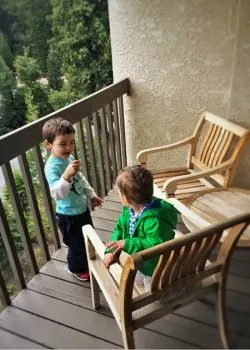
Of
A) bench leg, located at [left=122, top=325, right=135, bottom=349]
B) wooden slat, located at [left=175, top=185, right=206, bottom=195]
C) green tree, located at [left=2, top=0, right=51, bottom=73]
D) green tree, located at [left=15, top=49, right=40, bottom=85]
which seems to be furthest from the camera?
green tree, located at [left=2, top=0, right=51, bottom=73]

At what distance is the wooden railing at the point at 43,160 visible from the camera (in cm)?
179

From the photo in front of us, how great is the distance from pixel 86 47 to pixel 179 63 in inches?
329

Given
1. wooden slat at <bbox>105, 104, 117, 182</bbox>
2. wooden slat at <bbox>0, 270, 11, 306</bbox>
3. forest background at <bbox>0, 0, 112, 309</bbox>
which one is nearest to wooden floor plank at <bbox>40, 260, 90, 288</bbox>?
wooden slat at <bbox>0, 270, 11, 306</bbox>

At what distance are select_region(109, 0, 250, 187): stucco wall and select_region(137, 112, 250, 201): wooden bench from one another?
6.4 inches

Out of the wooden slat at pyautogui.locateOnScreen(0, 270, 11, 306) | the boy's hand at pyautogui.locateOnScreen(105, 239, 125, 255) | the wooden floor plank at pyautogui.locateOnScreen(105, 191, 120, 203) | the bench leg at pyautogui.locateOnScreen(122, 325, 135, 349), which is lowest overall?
the wooden floor plank at pyautogui.locateOnScreen(105, 191, 120, 203)

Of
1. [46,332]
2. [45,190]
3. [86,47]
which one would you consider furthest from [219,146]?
[86,47]

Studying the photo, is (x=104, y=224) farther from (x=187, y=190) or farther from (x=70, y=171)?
(x=70, y=171)

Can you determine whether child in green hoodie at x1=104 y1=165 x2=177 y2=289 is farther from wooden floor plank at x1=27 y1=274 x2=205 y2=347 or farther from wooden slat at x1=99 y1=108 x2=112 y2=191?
wooden slat at x1=99 y1=108 x2=112 y2=191

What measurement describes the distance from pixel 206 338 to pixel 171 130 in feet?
6.03

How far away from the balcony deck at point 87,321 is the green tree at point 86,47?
347 inches

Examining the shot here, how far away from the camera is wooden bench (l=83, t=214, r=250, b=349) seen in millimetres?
1129

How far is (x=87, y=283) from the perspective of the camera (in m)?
2.02

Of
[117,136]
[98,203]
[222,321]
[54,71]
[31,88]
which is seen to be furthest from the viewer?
[54,71]

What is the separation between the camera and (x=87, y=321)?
1.74 m
